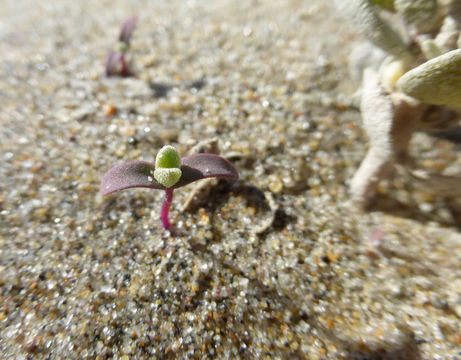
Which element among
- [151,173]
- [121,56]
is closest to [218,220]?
[151,173]

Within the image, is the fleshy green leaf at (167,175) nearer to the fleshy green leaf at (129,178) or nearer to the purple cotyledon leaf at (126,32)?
the fleshy green leaf at (129,178)

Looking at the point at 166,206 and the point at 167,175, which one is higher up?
the point at 167,175

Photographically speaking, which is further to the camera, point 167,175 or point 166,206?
point 166,206

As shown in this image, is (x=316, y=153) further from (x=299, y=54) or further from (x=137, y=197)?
(x=137, y=197)

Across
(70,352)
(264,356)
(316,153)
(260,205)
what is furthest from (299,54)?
(70,352)

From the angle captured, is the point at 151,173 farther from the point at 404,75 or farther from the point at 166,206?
the point at 404,75

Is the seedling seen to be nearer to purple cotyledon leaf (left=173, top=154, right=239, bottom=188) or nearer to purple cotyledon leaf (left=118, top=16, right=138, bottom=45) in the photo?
purple cotyledon leaf (left=173, top=154, right=239, bottom=188)

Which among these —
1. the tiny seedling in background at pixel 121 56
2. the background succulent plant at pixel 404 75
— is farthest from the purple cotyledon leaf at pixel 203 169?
the tiny seedling in background at pixel 121 56

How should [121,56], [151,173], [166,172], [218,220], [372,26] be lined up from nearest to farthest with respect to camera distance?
[166,172] → [151,173] → [372,26] → [218,220] → [121,56]
